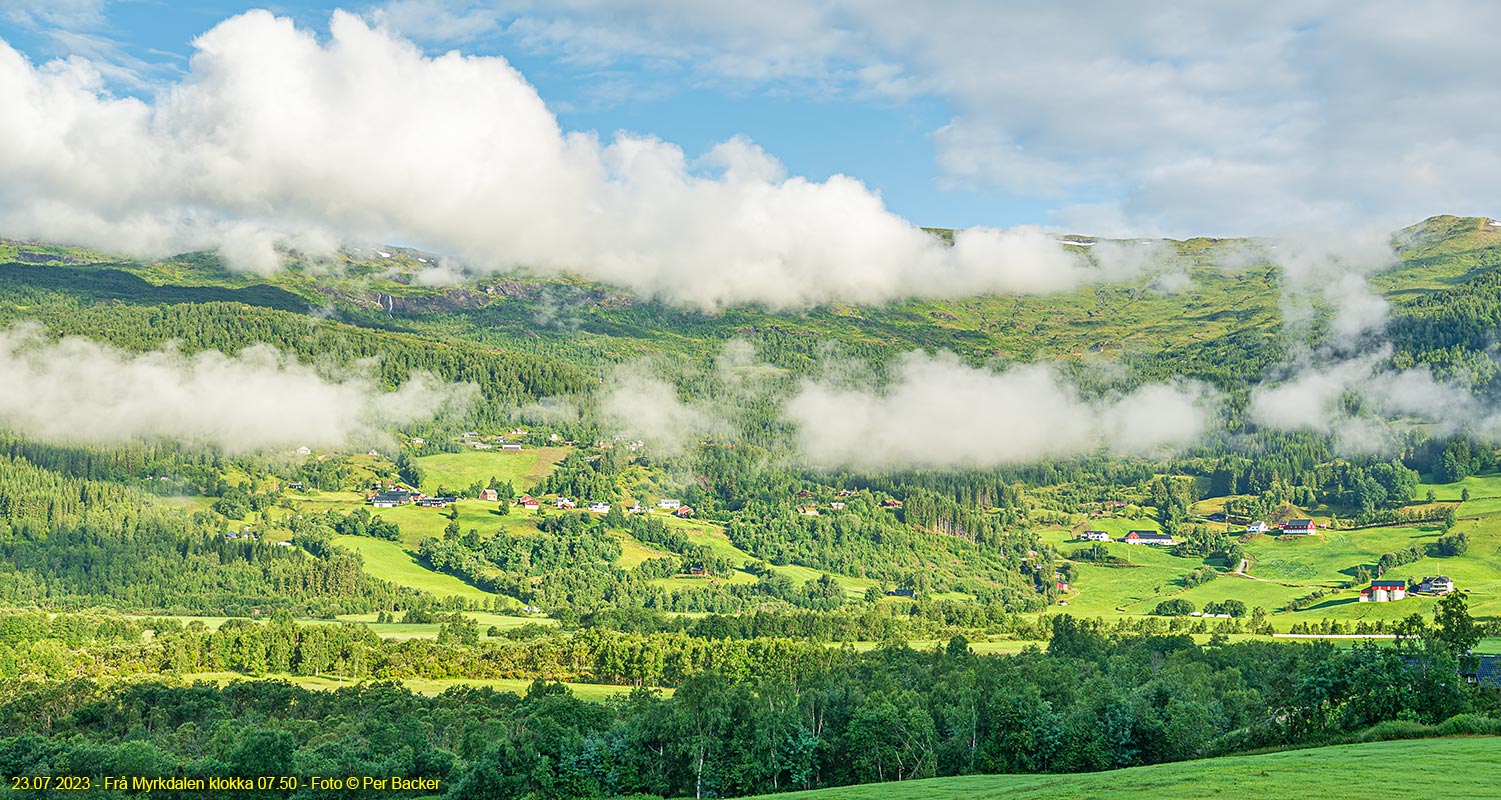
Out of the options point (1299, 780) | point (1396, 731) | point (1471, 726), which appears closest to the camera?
point (1299, 780)

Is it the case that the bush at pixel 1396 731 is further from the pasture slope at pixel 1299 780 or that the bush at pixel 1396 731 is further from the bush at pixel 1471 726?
the pasture slope at pixel 1299 780

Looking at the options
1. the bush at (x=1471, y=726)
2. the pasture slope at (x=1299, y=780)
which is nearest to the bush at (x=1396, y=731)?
the bush at (x=1471, y=726)

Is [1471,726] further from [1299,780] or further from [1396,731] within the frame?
[1299,780]

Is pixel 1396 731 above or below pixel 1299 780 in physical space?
below

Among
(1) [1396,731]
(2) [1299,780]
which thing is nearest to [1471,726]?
(1) [1396,731]

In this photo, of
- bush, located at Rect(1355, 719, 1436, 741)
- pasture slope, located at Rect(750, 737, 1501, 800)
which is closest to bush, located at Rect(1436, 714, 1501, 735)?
bush, located at Rect(1355, 719, 1436, 741)

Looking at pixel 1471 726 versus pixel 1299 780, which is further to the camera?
pixel 1471 726

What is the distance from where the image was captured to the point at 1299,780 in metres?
50.3

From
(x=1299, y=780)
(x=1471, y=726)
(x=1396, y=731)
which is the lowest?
(x=1396, y=731)

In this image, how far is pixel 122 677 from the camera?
148000 mm

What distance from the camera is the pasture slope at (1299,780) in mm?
46281

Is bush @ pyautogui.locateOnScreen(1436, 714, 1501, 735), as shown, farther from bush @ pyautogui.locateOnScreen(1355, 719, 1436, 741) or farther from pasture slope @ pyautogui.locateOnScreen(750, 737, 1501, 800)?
pasture slope @ pyautogui.locateOnScreen(750, 737, 1501, 800)

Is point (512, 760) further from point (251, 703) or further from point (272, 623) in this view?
point (272, 623)

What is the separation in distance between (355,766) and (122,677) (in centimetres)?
7434
